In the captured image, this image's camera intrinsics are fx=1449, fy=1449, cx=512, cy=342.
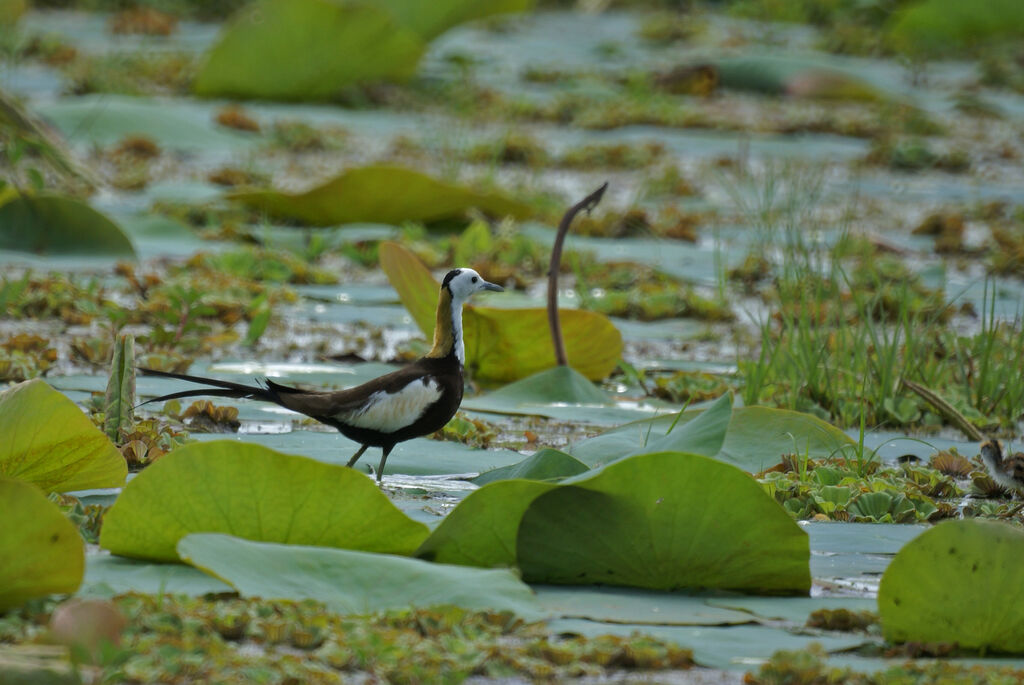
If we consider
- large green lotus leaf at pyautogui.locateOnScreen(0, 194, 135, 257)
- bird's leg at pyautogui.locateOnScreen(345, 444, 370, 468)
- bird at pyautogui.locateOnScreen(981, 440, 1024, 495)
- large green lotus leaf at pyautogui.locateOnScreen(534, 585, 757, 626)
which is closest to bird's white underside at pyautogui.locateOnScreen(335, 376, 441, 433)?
bird's leg at pyautogui.locateOnScreen(345, 444, 370, 468)

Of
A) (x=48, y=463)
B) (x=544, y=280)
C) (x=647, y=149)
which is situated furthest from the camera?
(x=647, y=149)

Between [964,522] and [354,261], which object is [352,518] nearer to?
[964,522]

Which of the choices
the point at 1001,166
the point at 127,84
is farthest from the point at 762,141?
the point at 127,84

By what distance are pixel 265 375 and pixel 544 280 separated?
78.2 inches

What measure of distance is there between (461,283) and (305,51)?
5.88 m

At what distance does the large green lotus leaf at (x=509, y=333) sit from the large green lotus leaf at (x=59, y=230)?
1.69 metres

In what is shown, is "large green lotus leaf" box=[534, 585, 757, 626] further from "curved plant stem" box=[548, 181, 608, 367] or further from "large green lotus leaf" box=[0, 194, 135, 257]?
"large green lotus leaf" box=[0, 194, 135, 257]

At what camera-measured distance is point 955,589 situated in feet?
6.66

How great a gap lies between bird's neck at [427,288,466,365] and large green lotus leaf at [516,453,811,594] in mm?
688

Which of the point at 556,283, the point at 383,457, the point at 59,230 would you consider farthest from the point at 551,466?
the point at 59,230

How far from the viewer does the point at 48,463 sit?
2.41 m

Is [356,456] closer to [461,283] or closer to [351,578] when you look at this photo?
[461,283]

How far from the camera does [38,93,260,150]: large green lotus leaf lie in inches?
284

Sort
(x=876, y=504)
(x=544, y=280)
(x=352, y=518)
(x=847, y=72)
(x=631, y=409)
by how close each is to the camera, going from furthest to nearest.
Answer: (x=847, y=72) < (x=544, y=280) < (x=631, y=409) < (x=876, y=504) < (x=352, y=518)
